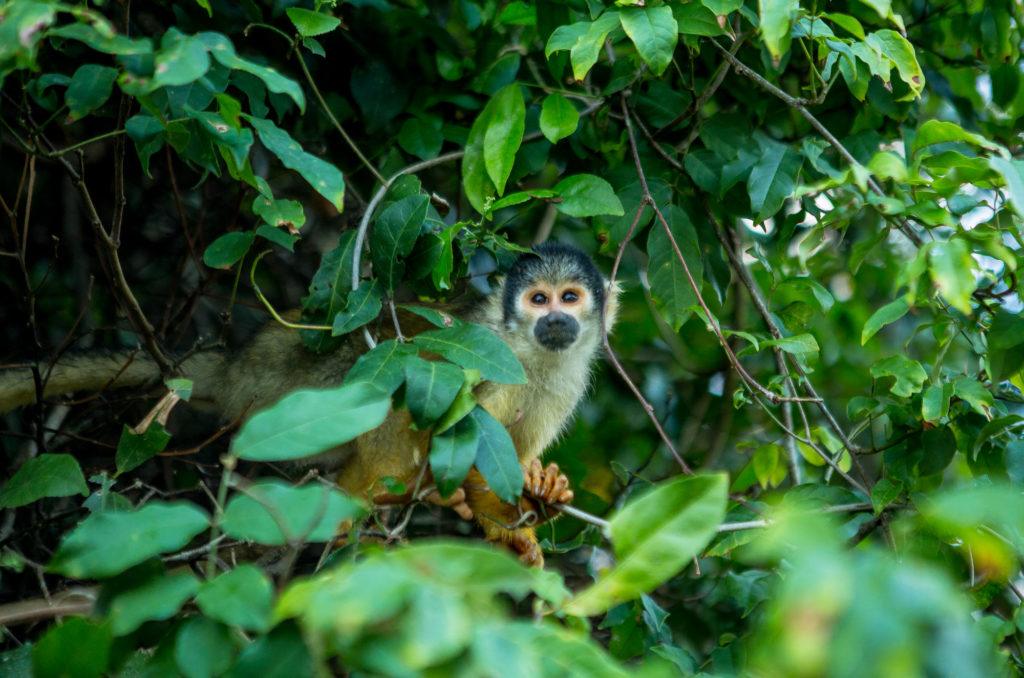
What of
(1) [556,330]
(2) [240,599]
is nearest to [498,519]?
(1) [556,330]

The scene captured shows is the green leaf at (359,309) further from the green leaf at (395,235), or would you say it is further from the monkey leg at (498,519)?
the monkey leg at (498,519)

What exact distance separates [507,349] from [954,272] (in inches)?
40.5

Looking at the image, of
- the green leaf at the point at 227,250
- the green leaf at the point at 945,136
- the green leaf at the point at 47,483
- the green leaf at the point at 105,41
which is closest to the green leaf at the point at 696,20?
the green leaf at the point at 945,136

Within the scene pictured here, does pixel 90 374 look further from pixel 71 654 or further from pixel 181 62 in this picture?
pixel 71 654

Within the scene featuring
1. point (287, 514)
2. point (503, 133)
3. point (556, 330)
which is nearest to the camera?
point (287, 514)

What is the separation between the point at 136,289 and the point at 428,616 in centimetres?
371

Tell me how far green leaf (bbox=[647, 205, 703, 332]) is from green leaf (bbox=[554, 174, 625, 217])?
1.71 ft

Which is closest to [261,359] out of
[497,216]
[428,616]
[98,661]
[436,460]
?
[497,216]

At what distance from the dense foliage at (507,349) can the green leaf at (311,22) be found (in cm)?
2

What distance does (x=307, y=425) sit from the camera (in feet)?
5.25

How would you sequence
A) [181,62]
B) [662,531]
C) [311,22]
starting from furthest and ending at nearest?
[311,22] < [181,62] < [662,531]

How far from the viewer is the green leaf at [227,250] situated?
2883mm

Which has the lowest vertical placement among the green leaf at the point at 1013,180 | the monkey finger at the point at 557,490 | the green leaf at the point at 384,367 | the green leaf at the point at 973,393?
the monkey finger at the point at 557,490

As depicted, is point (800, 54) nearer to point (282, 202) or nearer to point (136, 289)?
point (282, 202)
